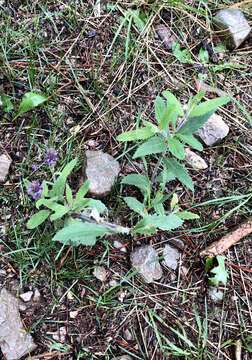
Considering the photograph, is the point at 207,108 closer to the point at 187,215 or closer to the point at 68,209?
the point at 187,215

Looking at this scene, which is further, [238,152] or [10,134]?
[238,152]

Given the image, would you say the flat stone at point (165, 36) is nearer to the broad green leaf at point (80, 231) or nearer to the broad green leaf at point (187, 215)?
the broad green leaf at point (187, 215)

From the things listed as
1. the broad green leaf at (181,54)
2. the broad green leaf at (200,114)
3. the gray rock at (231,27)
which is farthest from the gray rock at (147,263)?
the gray rock at (231,27)

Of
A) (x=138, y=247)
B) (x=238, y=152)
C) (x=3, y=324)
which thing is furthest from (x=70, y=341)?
(x=238, y=152)

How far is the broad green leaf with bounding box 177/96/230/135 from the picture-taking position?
68.1 inches

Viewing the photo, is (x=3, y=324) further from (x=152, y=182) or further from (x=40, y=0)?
(x=40, y=0)

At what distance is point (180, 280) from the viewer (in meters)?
1.99

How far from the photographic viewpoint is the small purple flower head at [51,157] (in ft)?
6.46

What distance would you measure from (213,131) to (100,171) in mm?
537

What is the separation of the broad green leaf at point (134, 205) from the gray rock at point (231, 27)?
3.22ft

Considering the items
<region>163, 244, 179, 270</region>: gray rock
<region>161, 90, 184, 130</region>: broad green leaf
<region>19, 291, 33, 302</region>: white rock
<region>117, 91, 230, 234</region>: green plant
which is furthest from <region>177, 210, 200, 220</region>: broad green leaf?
<region>19, 291, 33, 302</region>: white rock

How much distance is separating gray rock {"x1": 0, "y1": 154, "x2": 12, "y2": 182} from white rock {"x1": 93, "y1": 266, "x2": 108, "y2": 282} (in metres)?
0.50

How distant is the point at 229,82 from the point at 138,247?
0.90 m

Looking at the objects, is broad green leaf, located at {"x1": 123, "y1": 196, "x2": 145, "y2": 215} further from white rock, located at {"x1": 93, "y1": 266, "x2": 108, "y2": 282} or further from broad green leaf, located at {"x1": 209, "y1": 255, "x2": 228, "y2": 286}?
broad green leaf, located at {"x1": 209, "y1": 255, "x2": 228, "y2": 286}
